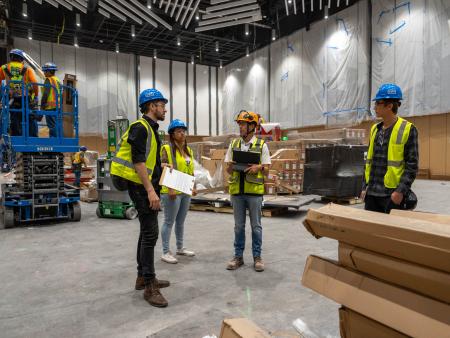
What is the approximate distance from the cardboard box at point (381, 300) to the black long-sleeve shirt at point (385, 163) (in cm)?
155

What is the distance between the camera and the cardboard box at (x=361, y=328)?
1.37 m

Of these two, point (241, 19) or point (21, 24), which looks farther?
point (21, 24)

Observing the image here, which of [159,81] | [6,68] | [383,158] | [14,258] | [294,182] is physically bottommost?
[14,258]

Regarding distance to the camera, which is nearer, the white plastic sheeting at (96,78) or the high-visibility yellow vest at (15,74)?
the high-visibility yellow vest at (15,74)

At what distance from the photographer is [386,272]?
1.36 m

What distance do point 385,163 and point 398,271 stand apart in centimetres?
193

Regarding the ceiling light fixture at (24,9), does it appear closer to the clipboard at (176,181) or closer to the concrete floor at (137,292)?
the concrete floor at (137,292)

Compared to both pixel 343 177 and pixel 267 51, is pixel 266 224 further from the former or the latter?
pixel 267 51

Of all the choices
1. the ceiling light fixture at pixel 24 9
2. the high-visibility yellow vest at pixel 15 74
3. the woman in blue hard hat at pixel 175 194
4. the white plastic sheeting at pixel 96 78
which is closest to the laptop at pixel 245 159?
the woman in blue hard hat at pixel 175 194

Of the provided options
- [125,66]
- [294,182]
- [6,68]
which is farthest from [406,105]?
[125,66]

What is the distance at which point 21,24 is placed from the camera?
55.8 feet

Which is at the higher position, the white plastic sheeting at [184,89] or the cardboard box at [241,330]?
the white plastic sheeting at [184,89]

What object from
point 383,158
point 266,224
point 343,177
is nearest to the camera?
point 383,158

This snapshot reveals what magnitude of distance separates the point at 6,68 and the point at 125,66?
16049 millimetres
